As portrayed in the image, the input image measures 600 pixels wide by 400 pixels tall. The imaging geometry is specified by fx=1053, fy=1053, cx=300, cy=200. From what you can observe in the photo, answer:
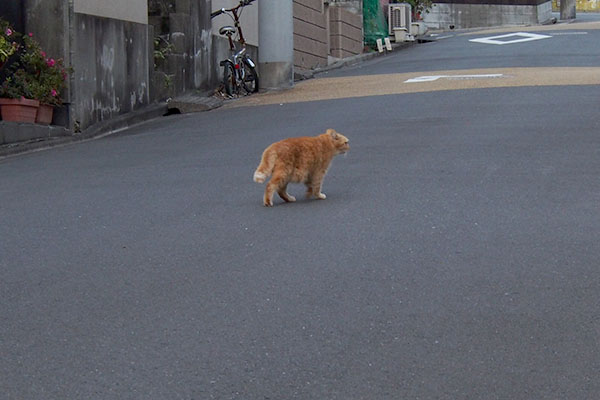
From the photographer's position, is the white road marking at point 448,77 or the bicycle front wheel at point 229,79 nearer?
the white road marking at point 448,77

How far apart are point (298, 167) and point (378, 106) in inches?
324

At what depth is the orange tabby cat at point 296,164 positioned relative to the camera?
8938 millimetres

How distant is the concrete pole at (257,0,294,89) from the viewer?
2291 centimetres

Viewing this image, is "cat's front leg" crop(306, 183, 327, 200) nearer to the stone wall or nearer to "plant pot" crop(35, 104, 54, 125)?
"plant pot" crop(35, 104, 54, 125)

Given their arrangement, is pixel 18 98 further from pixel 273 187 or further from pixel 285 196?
pixel 273 187

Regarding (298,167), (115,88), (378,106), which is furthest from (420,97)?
(298,167)

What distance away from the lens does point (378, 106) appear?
17.1m

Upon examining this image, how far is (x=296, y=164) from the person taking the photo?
9062 mm

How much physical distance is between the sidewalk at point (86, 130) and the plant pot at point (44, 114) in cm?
13

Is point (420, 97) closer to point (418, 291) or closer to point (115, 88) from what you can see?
point (115, 88)

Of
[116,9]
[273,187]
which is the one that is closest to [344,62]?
[116,9]

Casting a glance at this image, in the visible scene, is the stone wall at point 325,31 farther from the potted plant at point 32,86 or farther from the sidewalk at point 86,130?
the potted plant at point 32,86

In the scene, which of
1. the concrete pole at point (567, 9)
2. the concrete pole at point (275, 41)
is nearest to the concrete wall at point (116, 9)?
the concrete pole at point (275, 41)

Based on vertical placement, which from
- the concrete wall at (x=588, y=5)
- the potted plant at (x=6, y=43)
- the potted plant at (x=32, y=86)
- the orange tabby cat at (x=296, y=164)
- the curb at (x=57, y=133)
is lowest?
the orange tabby cat at (x=296, y=164)
